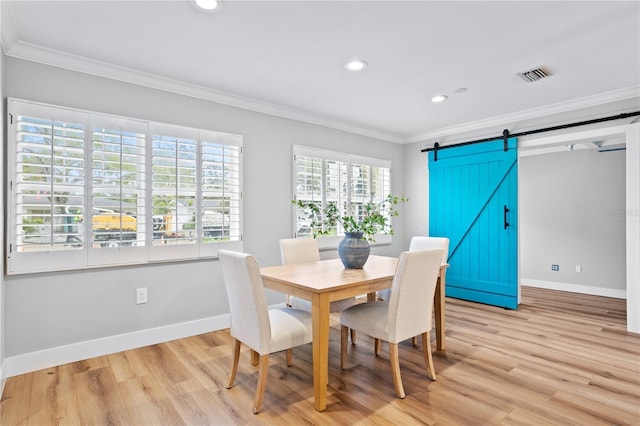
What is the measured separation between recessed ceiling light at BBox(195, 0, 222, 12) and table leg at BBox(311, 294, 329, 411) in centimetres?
186

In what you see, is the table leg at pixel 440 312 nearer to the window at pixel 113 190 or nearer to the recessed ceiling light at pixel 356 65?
the recessed ceiling light at pixel 356 65

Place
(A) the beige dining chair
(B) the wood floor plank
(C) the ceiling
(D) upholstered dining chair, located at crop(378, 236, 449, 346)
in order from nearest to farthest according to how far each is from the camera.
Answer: (B) the wood floor plank, (C) the ceiling, (A) the beige dining chair, (D) upholstered dining chair, located at crop(378, 236, 449, 346)

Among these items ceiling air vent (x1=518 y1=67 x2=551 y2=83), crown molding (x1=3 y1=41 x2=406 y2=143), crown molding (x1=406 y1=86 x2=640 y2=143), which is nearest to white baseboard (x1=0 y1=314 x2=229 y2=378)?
crown molding (x1=3 y1=41 x2=406 y2=143)

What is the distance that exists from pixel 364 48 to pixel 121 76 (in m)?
2.09

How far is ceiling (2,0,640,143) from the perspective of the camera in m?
2.17

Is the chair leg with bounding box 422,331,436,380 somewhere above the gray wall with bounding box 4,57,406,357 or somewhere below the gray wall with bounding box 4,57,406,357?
below

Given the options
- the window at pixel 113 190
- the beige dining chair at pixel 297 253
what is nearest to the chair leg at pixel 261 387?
the beige dining chair at pixel 297 253

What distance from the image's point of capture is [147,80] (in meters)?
3.12

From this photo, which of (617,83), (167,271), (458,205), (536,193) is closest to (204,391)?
(167,271)

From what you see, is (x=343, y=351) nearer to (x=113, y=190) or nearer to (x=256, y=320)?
(x=256, y=320)

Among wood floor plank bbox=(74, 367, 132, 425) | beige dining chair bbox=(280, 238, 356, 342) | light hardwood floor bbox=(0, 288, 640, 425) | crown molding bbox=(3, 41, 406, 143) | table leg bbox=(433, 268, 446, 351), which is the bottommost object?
wood floor plank bbox=(74, 367, 132, 425)

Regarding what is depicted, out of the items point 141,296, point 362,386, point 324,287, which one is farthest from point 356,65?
point 141,296

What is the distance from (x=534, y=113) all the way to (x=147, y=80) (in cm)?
428

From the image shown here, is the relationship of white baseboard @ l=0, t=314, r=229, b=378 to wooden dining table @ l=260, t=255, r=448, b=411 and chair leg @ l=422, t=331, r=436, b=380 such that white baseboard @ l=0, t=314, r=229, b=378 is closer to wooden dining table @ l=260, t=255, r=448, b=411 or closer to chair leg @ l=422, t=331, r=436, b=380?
wooden dining table @ l=260, t=255, r=448, b=411
